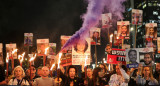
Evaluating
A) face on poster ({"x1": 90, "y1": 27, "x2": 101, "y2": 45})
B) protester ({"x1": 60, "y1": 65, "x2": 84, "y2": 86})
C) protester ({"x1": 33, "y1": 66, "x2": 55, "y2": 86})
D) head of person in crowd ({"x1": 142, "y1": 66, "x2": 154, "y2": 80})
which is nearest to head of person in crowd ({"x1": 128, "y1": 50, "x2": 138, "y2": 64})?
head of person in crowd ({"x1": 142, "y1": 66, "x2": 154, "y2": 80})

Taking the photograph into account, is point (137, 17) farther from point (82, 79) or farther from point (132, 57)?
point (82, 79)

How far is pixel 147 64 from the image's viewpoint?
7340mm

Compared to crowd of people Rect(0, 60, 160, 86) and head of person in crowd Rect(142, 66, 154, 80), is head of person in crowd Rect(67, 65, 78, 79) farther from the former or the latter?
head of person in crowd Rect(142, 66, 154, 80)

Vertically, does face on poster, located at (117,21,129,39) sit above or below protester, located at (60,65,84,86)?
above

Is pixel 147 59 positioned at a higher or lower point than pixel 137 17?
lower

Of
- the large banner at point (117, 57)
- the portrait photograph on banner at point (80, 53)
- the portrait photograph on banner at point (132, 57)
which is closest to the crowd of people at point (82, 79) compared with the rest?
the portrait photograph on banner at point (132, 57)

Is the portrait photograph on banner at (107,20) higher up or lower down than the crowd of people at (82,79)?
higher up

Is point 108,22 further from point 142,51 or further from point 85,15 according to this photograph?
point 142,51

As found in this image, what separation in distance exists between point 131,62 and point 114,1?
25.1ft

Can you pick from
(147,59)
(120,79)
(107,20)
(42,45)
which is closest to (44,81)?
(120,79)

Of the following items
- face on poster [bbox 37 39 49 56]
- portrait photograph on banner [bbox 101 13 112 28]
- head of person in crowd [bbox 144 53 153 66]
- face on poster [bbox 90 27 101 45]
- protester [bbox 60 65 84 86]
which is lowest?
protester [bbox 60 65 84 86]

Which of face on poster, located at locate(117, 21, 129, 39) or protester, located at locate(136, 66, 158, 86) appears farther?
face on poster, located at locate(117, 21, 129, 39)

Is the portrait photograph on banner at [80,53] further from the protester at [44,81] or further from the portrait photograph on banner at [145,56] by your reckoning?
the protester at [44,81]

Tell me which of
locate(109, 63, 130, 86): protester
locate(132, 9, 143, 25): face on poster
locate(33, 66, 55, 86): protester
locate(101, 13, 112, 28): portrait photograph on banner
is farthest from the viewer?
locate(101, 13, 112, 28): portrait photograph on banner
